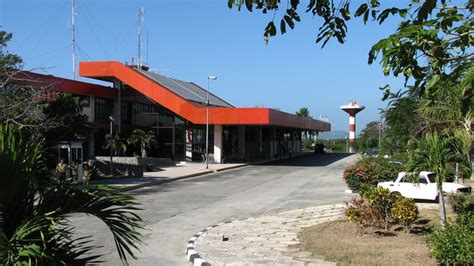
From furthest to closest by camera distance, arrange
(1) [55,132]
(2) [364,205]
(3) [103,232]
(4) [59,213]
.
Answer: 1. (1) [55,132]
2. (3) [103,232]
3. (2) [364,205]
4. (4) [59,213]

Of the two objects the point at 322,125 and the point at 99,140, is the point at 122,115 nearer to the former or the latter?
the point at 99,140

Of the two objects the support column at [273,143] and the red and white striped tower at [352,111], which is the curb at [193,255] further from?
the red and white striped tower at [352,111]

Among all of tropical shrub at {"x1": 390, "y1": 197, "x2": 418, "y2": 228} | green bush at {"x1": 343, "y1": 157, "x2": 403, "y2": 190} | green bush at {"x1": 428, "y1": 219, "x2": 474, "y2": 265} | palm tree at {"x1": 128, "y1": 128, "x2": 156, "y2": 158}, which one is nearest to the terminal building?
palm tree at {"x1": 128, "y1": 128, "x2": 156, "y2": 158}

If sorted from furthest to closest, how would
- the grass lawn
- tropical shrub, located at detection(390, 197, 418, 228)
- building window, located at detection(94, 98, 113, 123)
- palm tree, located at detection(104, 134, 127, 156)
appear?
1. building window, located at detection(94, 98, 113, 123)
2. palm tree, located at detection(104, 134, 127, 156)
3. tropical shrub, located at detection(390, 197, 418, 228)
4. the grass lawn

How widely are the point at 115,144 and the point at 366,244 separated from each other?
3340 cm

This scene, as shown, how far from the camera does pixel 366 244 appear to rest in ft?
31.8

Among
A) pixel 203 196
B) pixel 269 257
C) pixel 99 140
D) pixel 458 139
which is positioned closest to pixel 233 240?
pixel 269 257

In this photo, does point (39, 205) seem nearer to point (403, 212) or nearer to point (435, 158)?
point (435, 158)

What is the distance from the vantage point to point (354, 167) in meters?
22.0

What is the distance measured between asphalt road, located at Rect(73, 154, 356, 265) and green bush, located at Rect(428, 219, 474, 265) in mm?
4095

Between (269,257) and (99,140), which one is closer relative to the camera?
(269,257)

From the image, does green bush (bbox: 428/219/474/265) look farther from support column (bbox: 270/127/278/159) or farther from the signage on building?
support column (bbox: 270/127/278/159)

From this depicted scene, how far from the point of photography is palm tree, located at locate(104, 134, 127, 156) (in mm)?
39981

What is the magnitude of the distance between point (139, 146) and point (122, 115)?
4500mm
